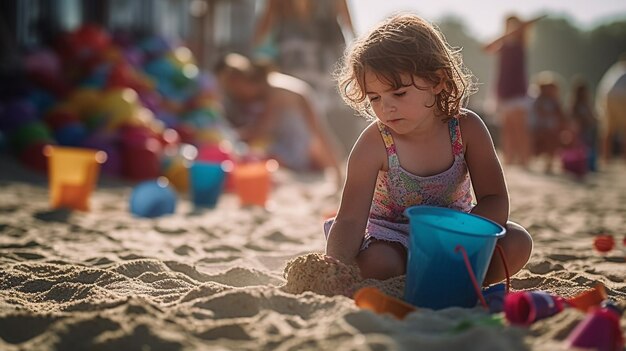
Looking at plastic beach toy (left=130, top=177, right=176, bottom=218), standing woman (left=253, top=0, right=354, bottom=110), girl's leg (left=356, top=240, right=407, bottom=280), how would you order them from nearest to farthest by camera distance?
girl's leg (left=356, top=240, right=407, bottom=280) → plastic beach toy (left=130, top=177, right=176, bottom=218) → standing woman (left=253, top=0, right=354, bottom=110)

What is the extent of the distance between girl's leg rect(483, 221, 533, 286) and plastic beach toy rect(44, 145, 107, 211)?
7.56 ft

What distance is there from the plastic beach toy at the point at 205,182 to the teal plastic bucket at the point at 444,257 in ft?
7.59

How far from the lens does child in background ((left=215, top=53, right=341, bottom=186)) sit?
4.71 metres

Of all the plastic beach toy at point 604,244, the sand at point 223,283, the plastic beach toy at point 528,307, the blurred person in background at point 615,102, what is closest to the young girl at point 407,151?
the sand at point 223,283

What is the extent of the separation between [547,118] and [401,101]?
6517mm

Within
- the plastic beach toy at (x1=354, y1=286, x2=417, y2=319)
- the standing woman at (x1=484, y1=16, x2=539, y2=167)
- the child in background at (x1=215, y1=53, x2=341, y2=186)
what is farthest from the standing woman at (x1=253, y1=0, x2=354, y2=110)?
the plastic beach toy at (x1=354, y1=286, x2=417, y2=319)

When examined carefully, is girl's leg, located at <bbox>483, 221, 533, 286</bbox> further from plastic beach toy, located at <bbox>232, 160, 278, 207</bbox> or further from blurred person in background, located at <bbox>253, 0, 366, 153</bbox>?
blurred person in background, located at <bbox>253, 0, 366, 153</bbox>

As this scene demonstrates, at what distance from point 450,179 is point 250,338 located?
82 centimetres

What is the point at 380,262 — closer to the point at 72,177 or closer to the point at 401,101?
Result: the point at 401,101

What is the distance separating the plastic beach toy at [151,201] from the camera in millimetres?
3314

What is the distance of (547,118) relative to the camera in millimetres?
7672

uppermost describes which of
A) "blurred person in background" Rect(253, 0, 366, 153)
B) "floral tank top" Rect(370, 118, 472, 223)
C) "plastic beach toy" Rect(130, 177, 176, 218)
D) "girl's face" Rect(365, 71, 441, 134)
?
"blurred person in background" Rect(253, 0, 366, 153)

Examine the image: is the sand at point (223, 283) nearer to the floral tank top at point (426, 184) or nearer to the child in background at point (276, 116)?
the floral tank top at point (426, 184)

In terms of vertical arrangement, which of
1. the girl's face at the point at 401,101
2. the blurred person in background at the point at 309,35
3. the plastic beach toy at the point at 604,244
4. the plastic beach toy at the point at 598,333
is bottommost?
the plastic beach toy at the point at 604,244
